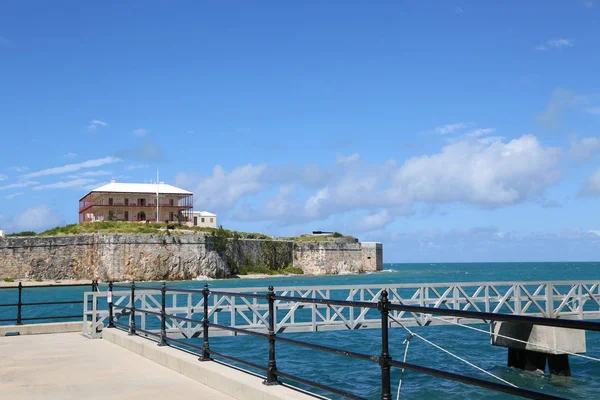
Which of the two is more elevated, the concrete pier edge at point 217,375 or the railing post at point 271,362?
the railing post at point 271,362

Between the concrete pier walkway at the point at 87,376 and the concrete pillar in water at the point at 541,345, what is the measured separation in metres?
11.0

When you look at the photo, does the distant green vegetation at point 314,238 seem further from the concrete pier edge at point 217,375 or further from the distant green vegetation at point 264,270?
the concrete pier edge at point 217,375

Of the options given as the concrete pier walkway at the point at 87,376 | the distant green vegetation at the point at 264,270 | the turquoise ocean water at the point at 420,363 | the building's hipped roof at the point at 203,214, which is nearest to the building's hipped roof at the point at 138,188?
the distant green vegetation at the point at 264,270

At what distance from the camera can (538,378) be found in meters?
17.1

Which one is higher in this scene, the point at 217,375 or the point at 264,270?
the point at 264,270

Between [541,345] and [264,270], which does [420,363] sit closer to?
[541,345]

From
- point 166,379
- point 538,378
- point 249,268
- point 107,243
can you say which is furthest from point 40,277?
point 166,379

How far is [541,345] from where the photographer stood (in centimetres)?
1678

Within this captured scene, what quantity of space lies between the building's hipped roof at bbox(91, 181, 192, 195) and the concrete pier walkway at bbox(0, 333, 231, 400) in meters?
72.1

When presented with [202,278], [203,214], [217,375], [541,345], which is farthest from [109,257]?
[217,375]

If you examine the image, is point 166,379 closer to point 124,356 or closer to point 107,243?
point 124,356

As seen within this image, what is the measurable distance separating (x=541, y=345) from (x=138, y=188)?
233 ft

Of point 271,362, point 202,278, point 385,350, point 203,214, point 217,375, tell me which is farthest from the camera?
point 203,214

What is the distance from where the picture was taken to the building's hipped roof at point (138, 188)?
81.2 m
